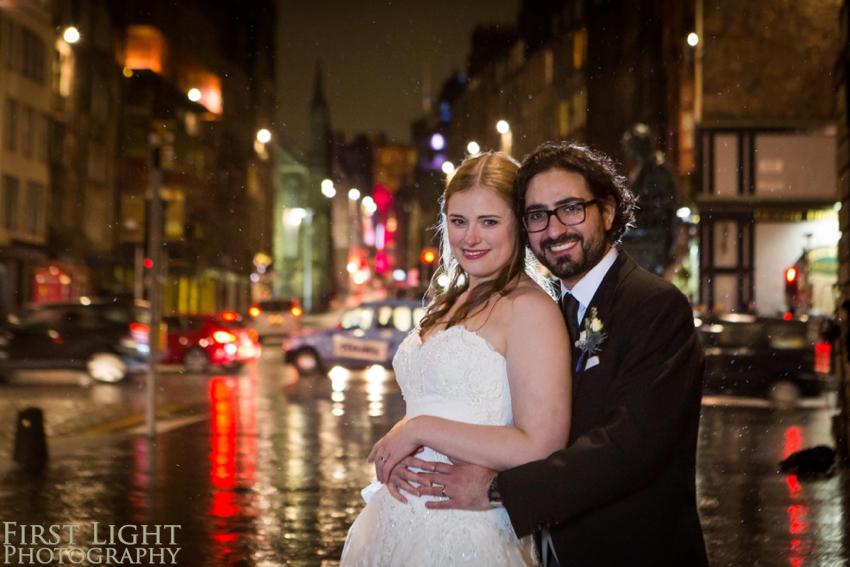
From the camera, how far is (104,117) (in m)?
47.8

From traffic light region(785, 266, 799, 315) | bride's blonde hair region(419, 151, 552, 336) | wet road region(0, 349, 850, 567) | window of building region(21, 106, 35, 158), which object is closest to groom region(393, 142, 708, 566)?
bride's blonde hair region(419, 151, 552, 336)

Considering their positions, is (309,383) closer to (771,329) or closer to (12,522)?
(771,329)

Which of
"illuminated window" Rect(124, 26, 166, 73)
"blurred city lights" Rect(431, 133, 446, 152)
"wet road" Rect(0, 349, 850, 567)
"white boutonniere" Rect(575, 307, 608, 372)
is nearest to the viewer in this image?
"white boutonniere" Rect(575, 307, 608, 372)

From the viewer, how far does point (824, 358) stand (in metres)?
15.8

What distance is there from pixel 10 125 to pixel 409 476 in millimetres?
39225

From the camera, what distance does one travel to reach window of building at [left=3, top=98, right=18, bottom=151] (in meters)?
38.5

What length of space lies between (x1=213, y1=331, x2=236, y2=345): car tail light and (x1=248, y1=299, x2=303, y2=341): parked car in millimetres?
13072

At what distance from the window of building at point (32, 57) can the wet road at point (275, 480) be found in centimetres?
2482

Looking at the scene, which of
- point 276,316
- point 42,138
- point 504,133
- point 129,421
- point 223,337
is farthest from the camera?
point 42,138

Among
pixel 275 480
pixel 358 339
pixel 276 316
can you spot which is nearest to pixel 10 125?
pixel 276 316

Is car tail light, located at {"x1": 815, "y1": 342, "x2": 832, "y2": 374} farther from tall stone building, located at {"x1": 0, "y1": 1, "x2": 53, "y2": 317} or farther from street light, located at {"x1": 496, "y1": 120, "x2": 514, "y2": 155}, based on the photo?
tall stone building, located at {"x1": 0, "y1": 1, "x2": 53, "y2": 317}

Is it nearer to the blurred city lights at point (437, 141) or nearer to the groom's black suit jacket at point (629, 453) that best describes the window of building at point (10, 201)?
the blurred city lights at point (437, 141)

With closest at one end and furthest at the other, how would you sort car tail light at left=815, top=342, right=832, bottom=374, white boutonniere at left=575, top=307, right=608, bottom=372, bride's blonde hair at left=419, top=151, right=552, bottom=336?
white boutonniere at left=575, top=307, right=608, bottom=372, bride's blonde hair at left=419, top=151, right=552, bottom=336, car tail light at left=815, top=342, right=832, bottom=374

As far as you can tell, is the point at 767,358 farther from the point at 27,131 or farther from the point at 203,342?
the point at 27,131
